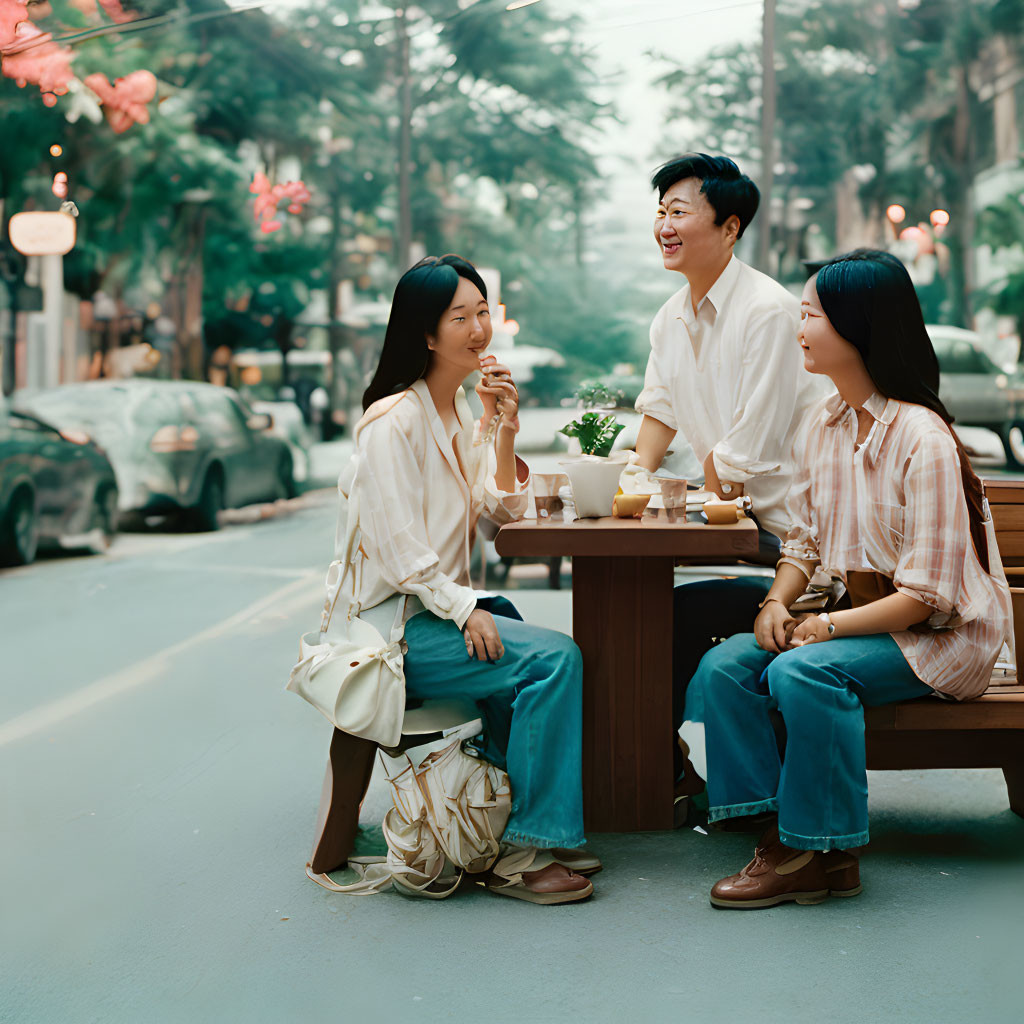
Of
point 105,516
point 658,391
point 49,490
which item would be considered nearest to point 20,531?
point 49,490

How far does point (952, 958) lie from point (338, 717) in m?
1.34

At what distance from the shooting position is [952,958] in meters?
2.25

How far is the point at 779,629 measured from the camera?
2658 mm

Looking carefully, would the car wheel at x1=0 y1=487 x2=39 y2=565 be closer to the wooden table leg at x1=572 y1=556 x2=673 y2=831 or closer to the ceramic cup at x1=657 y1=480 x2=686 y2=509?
the wooden table leg at x1=572 y1=556 x2=673 y2=831

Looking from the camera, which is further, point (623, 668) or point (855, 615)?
point (623, 668)

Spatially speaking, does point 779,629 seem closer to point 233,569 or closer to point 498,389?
point 498,389

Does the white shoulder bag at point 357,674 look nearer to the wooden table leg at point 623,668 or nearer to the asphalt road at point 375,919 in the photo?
the asphalt road at point 375,919

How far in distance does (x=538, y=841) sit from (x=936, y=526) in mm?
1090

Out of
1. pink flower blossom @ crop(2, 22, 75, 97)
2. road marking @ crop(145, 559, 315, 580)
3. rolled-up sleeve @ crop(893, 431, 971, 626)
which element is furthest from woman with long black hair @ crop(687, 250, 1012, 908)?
pink flower blossom @ crop(2, 22, 75, 97)

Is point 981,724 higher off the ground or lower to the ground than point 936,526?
lower

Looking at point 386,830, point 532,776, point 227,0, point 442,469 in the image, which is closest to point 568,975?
point 532,776

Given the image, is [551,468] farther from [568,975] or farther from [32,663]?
[32,663]

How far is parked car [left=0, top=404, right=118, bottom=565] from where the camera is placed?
7.04 metres

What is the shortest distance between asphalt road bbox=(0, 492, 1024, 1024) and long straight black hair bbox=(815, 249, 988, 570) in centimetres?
83
